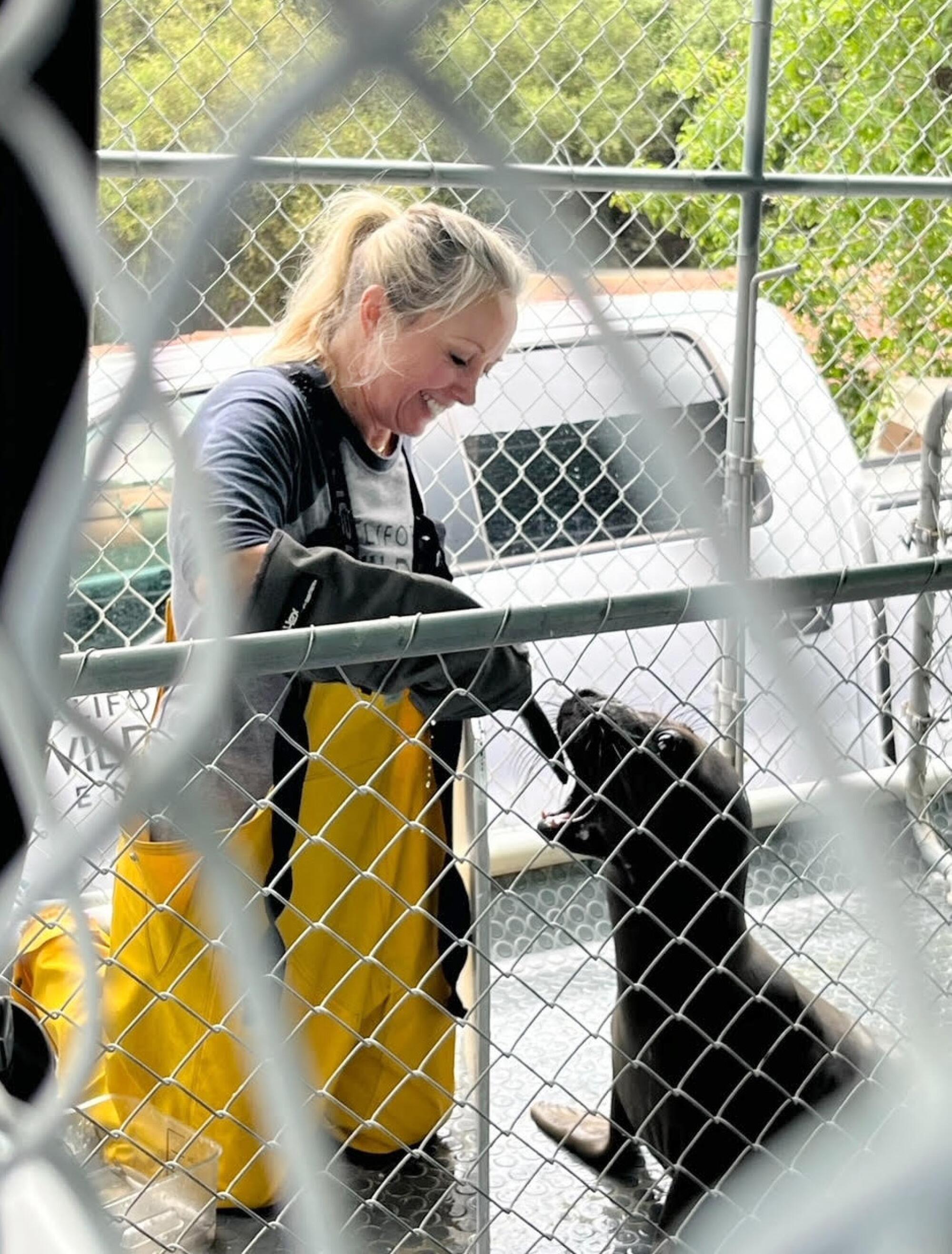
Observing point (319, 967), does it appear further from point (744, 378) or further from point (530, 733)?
point (744, 378)

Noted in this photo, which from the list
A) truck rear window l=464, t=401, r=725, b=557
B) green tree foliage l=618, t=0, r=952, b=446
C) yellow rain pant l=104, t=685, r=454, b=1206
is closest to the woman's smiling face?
yellow rain pant l=104, t=685, r=454, b=1206

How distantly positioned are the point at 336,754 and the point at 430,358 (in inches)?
19.9

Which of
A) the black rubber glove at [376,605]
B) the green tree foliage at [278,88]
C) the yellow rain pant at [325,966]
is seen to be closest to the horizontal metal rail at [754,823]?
the yellow rain pant at [325,966]

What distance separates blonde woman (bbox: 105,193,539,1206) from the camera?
154 centimetres

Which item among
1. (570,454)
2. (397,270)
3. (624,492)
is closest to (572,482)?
(570,454)

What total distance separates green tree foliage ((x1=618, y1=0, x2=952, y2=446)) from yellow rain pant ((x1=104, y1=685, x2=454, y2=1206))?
5.90 ft

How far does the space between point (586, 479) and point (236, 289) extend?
0.90 meters

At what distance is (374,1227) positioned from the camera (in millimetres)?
1729

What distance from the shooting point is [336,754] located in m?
1.61

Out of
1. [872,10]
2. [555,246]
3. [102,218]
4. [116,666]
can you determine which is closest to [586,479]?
[102,218]

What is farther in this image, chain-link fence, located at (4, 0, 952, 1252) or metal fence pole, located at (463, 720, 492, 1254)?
metal fence pole, located at (463, 720, 492, 1254)

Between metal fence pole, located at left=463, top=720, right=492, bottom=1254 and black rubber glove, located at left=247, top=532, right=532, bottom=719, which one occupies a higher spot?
black rubber glove, located at left=247, top=532, right=532, bottom=719

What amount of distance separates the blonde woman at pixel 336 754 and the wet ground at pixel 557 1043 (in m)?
0.08

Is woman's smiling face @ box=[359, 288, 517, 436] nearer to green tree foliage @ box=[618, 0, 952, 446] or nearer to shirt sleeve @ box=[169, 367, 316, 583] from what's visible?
shirt sleeve @ box=[169, 367, 316, 583]
